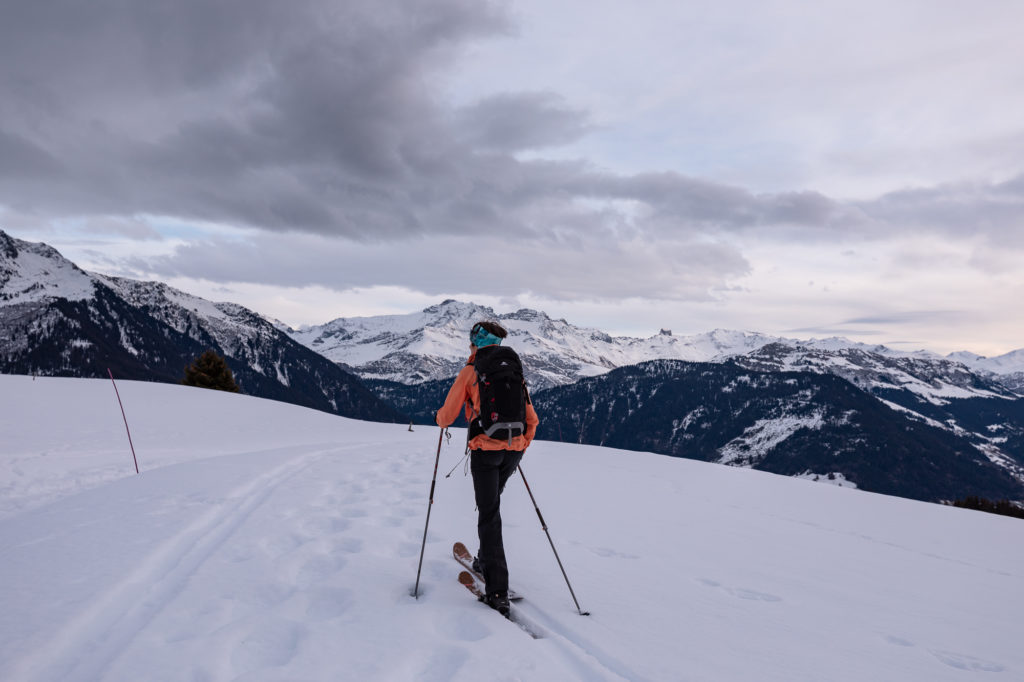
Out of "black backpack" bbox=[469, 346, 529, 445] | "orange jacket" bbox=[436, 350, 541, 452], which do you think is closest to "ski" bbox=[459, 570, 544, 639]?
"orange jacket" bbox=[436, 350, 541, 452]

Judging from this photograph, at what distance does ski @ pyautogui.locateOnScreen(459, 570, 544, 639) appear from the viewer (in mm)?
5660

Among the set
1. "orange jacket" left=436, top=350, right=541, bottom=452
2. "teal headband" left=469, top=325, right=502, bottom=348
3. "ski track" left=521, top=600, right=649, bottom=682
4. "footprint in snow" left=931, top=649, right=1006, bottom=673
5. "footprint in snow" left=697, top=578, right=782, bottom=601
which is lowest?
"footprint in snow" left=931, top=649, right=1006, bottom=673

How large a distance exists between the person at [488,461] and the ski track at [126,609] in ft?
12.0

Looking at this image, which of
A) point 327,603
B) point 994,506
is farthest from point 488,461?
point 994,506

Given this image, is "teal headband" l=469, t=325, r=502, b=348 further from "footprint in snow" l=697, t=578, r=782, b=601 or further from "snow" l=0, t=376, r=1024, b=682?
"footprint in snow" l=697, t=578, r=782, b=601

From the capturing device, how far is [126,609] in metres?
5.59

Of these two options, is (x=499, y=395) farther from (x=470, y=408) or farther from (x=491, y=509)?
(x=491, y=509)

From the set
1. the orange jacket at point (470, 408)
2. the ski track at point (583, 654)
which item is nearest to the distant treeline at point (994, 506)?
the ski track at point (583, 654)

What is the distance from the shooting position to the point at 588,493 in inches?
555

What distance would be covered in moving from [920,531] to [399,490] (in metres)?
12.7

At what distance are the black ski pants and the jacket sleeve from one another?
560 mm

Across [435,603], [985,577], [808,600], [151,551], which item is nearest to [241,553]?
[151,551]

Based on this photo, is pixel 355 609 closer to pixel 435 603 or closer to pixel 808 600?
pixel 435 603

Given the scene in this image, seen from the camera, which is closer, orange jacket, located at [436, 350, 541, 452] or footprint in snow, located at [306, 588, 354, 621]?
footprint in snow, located at [306, 588, 354, 621]
